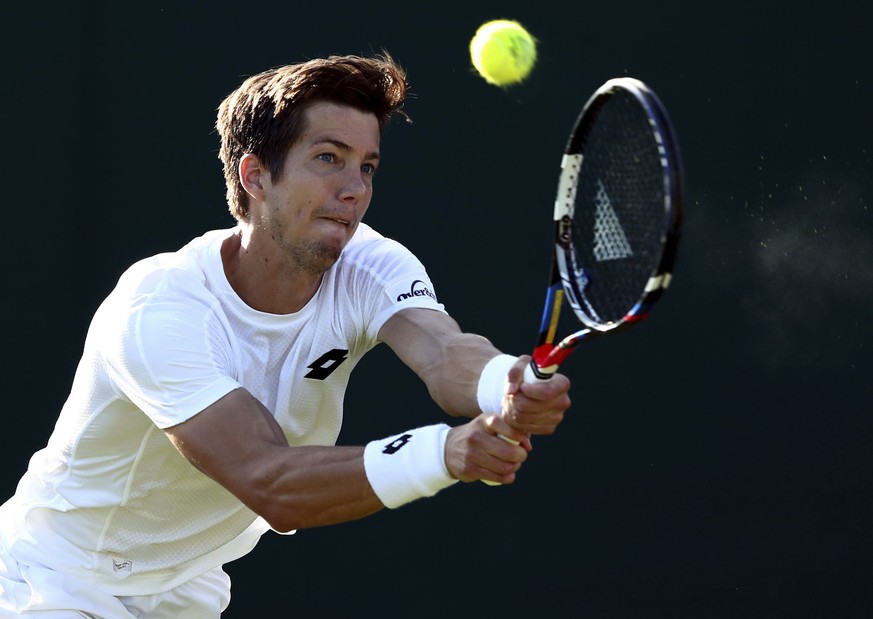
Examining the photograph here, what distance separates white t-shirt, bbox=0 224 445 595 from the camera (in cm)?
246

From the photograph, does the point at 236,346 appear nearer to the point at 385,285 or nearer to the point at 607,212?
the point at 385,285

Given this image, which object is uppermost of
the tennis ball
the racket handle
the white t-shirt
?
the tennis ball

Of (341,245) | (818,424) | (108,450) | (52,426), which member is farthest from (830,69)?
(52,426)

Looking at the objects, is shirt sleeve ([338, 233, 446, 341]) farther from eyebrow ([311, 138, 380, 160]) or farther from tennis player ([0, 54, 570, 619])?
eyebrow ([311, 138, 380, 160])

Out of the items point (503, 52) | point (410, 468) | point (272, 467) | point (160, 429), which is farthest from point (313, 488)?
point (503, 52)

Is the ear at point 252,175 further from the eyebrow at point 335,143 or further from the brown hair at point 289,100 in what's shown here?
the eyebrow at point 335,143

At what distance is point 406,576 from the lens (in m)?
3.79

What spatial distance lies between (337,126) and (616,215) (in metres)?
0.61

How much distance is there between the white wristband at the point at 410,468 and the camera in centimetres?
201

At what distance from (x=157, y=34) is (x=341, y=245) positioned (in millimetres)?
1565

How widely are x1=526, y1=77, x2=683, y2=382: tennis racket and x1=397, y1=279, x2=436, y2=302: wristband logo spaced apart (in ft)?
1.21

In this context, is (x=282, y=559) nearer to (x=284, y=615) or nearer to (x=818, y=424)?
(x=284, y=615)

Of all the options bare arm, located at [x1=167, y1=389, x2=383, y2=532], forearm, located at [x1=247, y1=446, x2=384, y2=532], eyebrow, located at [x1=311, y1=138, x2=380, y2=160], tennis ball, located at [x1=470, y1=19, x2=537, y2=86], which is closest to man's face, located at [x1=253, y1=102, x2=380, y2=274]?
eyebrow, located at [x1=311, y1=138, x2=380, y2=160]

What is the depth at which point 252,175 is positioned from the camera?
2.67m
